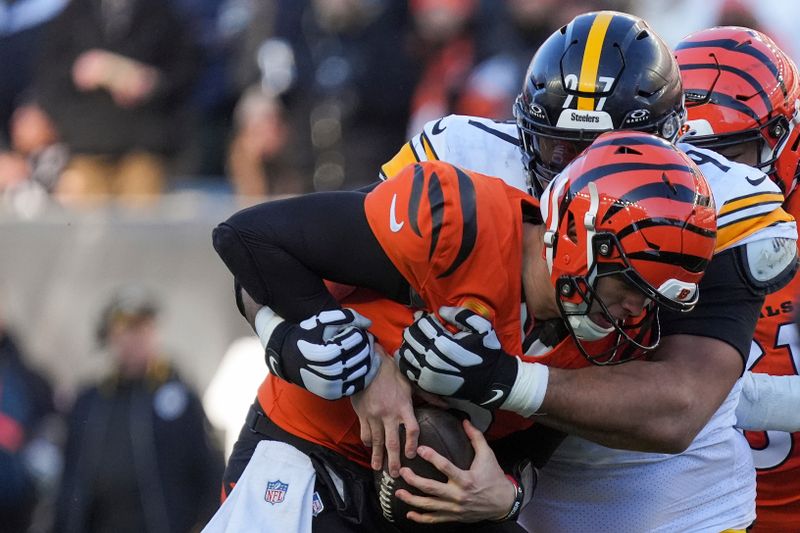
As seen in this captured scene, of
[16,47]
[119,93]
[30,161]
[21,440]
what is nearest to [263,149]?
[119,93]

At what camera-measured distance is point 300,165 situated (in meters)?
8.71

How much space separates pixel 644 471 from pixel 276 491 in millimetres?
1088

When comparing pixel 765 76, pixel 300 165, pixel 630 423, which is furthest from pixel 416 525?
pixel 300 165

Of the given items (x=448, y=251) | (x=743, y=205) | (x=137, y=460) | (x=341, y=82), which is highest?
(x=448, y=251)

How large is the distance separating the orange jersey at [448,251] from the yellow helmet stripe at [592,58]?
42 centimetres

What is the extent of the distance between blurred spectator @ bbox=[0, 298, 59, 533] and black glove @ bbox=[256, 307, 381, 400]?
4.44 m

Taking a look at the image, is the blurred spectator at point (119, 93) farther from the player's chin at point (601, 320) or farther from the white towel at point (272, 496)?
the player's chin at point (601, 320)

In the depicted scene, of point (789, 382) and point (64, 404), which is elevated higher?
point (789, 382)

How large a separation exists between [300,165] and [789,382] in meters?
4.76

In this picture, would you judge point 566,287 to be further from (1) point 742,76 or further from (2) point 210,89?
(2) point 210,89

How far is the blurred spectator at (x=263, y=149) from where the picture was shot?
8805mm

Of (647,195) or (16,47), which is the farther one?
(16,47)

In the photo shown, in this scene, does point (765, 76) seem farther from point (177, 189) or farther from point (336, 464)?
point (177, 189)

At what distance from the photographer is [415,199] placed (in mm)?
3590
